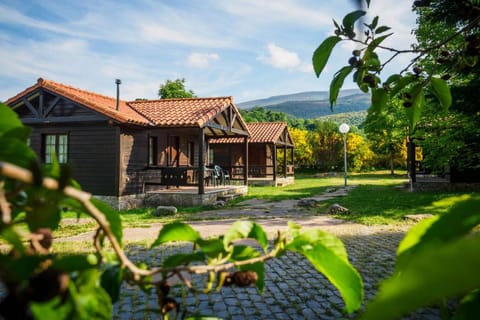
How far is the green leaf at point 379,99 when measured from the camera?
4.22ft

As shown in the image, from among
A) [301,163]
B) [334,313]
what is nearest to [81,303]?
[334,313]

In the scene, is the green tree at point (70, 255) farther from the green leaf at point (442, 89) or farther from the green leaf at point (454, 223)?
the green leaf at point (442, 89)

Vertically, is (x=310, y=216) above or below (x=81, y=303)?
below

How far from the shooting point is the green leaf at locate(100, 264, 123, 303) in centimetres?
47

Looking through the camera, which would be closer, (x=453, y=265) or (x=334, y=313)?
(x=453, y=265)

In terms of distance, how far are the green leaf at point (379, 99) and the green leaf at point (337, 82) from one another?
0.63ft

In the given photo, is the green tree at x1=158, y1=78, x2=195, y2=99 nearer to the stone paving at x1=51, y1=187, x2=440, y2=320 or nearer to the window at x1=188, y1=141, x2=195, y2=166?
the window at x1=188, y1=141, x2=195, y2=166

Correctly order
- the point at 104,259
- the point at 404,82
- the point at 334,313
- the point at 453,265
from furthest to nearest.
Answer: the point at 334,313 < the point at 404,82 < the point at 104,259 < the point at 453,265

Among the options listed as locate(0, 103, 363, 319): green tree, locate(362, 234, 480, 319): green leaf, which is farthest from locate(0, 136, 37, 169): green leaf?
locate(362, 234, 480, 319): green leaf

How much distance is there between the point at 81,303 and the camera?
0.33 m

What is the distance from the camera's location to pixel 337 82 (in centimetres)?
117

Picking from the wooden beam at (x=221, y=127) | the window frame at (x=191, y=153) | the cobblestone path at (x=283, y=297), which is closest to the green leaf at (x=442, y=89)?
the cobblestone path at (x=283, y=297)

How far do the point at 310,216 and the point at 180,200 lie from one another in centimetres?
485

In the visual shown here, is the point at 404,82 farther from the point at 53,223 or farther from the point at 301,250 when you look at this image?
the point at 53,223
